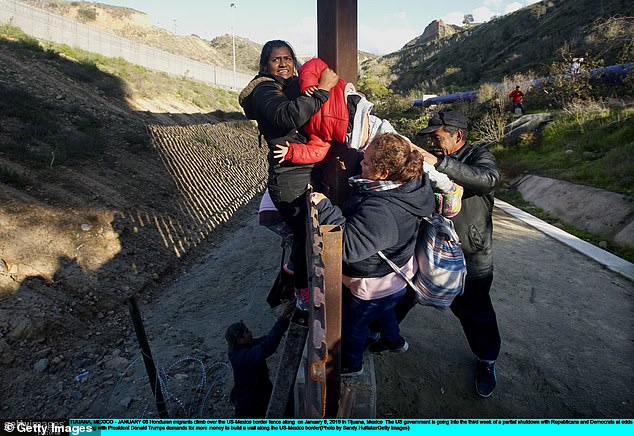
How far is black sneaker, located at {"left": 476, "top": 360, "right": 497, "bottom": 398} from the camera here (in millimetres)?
2779

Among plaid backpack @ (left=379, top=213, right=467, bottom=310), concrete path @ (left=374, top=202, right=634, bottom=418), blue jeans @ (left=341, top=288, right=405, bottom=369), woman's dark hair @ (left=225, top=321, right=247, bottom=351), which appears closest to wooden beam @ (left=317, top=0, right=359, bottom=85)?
plaid backpack @ (left=379, top=213, right=467, bottom=310)

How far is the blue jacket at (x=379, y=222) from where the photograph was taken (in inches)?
72.9

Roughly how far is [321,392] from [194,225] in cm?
746

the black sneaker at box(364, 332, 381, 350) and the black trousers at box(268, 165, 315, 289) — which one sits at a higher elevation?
the black trousers at box(268, 165, 315, 289)

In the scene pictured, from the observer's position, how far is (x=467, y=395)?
2.81 metres

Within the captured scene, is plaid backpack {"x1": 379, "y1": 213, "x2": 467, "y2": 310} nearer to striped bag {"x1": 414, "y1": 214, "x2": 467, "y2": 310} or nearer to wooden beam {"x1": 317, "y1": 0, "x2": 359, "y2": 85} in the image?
striped bag {"x1": 414, "y1": 214, "x2": 467, "y2": 310}

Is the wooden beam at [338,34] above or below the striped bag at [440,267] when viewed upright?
above

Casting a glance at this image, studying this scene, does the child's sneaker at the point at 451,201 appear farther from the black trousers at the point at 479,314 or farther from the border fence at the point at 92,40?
the border fence at the point at 92,40

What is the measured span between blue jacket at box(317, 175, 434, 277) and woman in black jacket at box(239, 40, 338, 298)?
40cm

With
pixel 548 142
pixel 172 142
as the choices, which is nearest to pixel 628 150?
pixel 548 142

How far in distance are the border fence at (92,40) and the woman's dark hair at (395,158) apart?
22.8 m

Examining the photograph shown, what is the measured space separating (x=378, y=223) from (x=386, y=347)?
5.22 feet

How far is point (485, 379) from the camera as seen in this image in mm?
2805

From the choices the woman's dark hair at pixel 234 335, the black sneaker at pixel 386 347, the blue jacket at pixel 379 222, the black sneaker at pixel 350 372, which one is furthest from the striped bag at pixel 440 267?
the woman's dark hair at pixel 234 335
